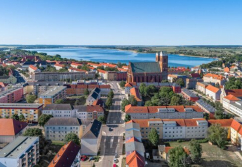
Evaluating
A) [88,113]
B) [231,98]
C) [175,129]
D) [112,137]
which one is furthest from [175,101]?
[112,137]

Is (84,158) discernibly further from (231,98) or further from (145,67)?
(145,67)

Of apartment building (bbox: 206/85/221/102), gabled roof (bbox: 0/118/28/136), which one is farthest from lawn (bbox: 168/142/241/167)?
apartment building (bbox: 206/85/221/102)

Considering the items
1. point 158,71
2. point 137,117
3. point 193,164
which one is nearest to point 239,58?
point 158,71

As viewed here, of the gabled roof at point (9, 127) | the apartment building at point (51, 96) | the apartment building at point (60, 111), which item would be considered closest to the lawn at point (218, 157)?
the apartment building at point (60, 111)

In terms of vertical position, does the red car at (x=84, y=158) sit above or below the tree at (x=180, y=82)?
below

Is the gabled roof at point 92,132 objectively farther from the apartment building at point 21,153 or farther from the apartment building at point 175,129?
the apartment building at point 175,129

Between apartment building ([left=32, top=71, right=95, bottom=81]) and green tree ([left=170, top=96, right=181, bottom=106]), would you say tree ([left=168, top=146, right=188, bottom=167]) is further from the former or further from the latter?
apartment building ([left=32, top=71, right=95, bottom=81])
